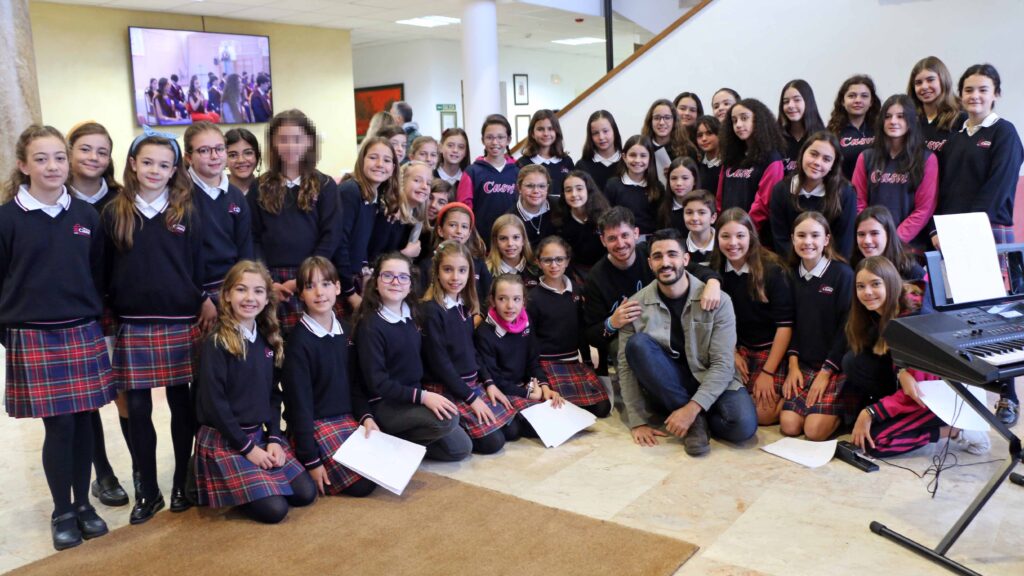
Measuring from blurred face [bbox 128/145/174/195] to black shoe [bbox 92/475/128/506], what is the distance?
102 cm

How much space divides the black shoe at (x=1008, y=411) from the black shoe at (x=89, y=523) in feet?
10.7

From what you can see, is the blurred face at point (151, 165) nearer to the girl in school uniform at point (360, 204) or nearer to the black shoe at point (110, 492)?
the girl in school uniform at point (360, 204)

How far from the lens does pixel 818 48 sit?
16.9 feet

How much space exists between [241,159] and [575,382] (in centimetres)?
166

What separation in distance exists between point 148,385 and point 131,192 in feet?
1.97

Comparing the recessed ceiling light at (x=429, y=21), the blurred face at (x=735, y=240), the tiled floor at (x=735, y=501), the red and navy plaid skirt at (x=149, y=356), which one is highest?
the recessed ceiling light at (x=429, y=21)

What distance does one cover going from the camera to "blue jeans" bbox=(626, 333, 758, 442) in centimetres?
319

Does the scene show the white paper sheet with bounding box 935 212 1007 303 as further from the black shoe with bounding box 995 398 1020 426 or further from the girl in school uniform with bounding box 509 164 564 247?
the girl in school uniform with bounding box 509 164 564 247

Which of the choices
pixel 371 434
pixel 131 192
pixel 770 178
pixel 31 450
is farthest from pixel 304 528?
pixel 770 178

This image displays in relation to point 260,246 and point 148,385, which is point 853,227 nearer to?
point 260,246

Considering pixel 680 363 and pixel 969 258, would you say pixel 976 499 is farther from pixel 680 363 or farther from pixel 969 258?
pixel 680 363

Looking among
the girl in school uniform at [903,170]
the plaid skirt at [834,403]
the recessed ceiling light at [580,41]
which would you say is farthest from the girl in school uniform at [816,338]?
the recessed ceiling light at [580,41]

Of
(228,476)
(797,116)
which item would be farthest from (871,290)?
(228,476)

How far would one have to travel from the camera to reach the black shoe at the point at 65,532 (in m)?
2.49
